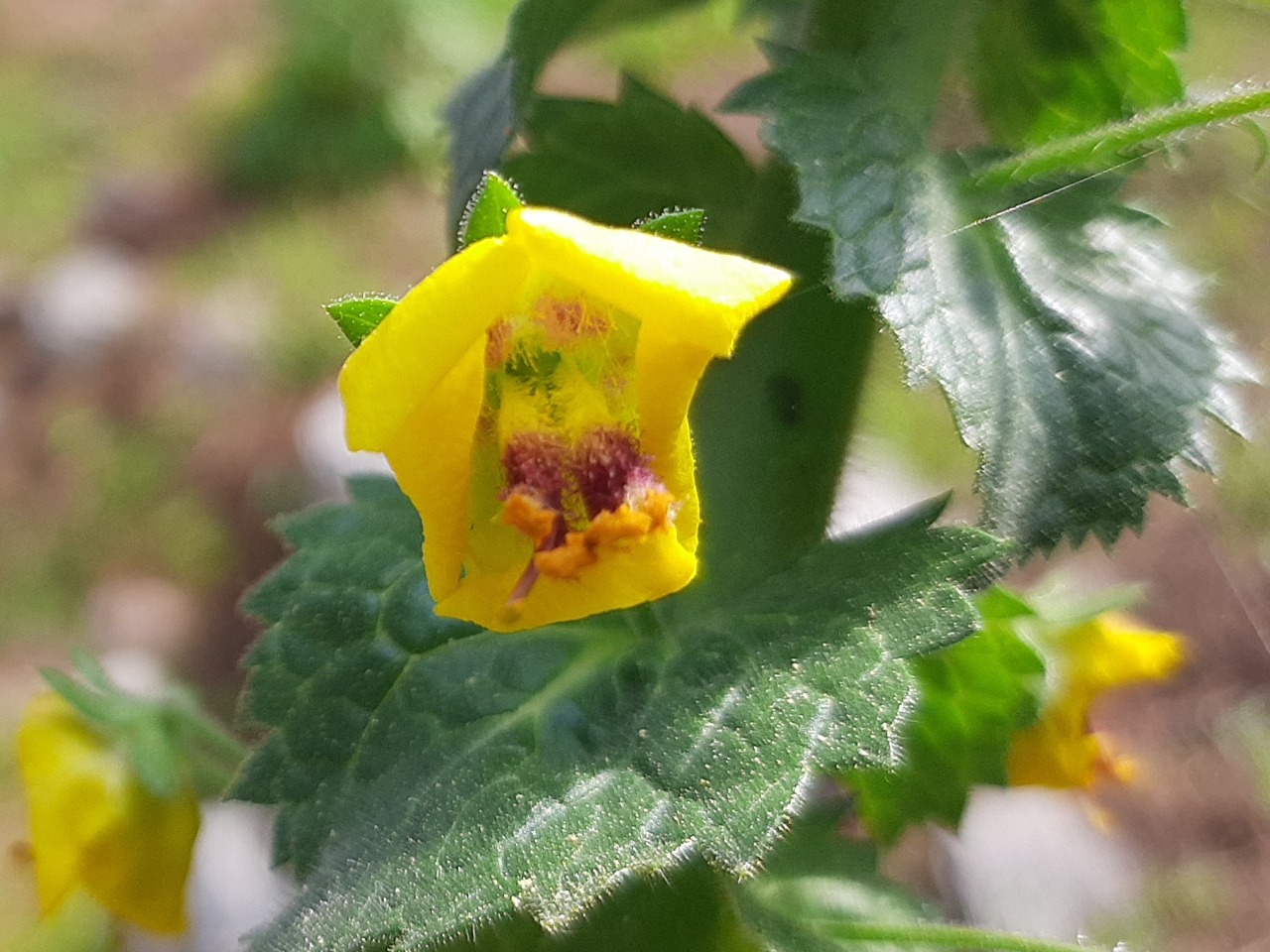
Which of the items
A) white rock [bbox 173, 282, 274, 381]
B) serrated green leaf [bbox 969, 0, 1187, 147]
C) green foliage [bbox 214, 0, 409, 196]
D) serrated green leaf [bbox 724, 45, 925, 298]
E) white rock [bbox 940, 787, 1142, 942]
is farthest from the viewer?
green foliage [bbox 214, 0, 409, 196]

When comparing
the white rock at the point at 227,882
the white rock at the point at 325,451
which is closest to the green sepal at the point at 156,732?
the white rock at the point at 227,882

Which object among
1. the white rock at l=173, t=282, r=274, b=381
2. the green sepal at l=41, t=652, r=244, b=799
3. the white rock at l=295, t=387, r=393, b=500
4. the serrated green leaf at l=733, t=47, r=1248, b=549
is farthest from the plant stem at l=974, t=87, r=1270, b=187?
the white rock at l=173, t=282, r=274, b=381

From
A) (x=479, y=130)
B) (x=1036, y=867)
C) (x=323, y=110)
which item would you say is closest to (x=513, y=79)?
(x=479, y=130)

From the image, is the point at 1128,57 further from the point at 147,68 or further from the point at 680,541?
the point at 147,68

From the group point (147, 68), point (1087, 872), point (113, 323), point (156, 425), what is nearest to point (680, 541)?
point (1087, 872)

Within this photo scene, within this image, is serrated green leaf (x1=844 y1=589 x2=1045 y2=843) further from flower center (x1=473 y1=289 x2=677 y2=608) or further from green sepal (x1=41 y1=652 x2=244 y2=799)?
green sepal (x1=41 y1=652 x2=244 y2=799)

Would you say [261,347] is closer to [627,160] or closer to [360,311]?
[627,160]

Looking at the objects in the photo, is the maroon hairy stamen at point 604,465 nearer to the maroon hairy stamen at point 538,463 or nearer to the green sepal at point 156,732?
the maroon hairy stamen at point 538,463
